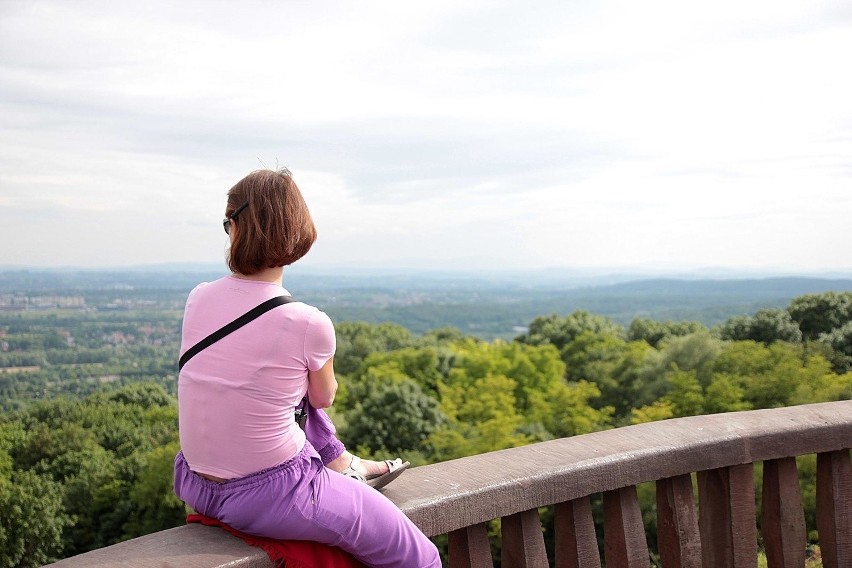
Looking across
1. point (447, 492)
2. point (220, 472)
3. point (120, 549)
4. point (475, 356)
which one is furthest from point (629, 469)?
point (475, 356)

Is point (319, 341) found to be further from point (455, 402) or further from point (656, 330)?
point (656, 330)

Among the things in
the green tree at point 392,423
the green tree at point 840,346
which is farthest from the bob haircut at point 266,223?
the green tree at point 840,346

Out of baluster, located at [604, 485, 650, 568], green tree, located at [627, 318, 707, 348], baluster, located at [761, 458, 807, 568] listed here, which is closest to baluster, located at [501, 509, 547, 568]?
baluster, located at [604, 485, 650, 568]

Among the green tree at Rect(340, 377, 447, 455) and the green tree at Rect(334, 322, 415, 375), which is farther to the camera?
the green tree at Rect(334, 322, 415, 375)

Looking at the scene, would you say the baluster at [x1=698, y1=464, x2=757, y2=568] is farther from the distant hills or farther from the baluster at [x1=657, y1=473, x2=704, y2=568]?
the distant hills

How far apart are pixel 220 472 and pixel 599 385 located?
45.4 metres

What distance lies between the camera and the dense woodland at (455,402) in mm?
34531

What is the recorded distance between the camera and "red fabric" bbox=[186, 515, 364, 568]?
6.72ft

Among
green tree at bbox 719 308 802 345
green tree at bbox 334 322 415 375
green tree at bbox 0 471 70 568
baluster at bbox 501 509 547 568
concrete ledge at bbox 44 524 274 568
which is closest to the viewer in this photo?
concrete ledge at bbox 44 524 274 568

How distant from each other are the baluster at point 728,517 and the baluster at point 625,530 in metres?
0.27

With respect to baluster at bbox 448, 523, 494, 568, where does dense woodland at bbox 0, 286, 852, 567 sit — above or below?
below

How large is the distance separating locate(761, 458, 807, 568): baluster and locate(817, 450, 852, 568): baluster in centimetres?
14

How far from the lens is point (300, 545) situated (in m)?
2.08

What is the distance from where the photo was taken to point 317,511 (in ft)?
6.73
